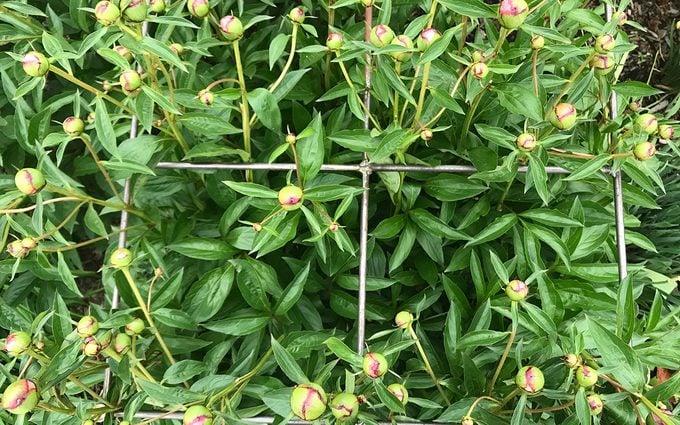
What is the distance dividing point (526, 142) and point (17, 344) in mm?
740

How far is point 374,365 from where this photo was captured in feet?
2.26

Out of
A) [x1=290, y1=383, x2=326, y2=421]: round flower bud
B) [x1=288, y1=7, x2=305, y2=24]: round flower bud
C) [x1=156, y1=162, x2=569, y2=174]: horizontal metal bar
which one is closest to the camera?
[x1=290, y1=383, x2=326, y2=421]: round flower bud

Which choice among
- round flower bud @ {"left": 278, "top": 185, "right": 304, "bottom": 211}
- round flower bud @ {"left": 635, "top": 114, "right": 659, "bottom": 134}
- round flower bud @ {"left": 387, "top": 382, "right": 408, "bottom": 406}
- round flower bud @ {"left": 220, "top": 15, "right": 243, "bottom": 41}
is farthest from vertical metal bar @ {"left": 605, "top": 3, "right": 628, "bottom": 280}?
round flower bud @ {"left": 220, "top": 15, "right": 243, "bottom": 41}

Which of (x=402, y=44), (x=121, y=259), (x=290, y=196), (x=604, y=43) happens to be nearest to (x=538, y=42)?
(x=604, y=43)

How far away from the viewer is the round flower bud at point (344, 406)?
673mm

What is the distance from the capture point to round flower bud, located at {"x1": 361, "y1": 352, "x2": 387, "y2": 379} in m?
0.69

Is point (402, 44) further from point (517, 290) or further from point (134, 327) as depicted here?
point (134, 327)

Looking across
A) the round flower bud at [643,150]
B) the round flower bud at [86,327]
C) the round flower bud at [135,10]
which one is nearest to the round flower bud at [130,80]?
the round flower bud at [135,10]

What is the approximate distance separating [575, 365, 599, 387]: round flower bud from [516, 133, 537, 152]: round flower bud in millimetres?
300

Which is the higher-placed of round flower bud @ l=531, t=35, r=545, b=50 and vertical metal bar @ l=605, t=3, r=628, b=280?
round flower bud @ l=531, t=35, r=545, b=50

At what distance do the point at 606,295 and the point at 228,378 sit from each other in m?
0.65

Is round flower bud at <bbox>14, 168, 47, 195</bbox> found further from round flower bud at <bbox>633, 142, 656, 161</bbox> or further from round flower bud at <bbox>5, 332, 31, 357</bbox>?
round flower bud at <bbox>633, 142, 656, 161</bbox>

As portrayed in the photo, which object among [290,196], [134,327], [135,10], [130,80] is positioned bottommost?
[134,327]

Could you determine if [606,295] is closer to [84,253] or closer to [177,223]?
[177,223]
